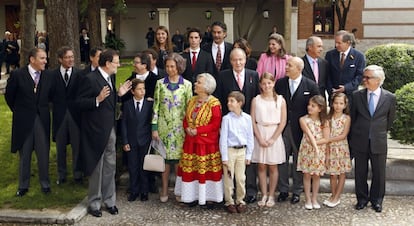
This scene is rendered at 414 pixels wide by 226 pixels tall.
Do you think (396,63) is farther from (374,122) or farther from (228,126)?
(228,126)

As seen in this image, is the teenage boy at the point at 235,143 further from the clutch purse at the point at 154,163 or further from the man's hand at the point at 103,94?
the man's hand at the point at 103,94

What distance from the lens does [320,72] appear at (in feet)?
23.5

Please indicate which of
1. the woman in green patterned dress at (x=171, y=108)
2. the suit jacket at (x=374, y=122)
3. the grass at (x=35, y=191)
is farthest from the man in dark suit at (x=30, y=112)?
the suit jacket at (x=374, y=122)

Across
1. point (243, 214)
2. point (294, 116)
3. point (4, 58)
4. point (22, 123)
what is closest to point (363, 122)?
point (294, 116)

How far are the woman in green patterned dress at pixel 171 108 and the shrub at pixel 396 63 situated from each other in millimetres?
3998

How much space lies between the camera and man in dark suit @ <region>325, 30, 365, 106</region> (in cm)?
721

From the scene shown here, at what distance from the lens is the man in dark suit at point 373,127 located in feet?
20.7

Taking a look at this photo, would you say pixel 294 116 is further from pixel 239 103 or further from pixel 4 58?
pixel 4 58

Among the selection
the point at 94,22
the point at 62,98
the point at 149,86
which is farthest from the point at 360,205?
the point at 94,22

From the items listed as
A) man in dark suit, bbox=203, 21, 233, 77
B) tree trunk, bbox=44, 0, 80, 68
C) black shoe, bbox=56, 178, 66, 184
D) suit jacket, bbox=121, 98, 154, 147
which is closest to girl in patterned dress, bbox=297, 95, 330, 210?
man in dark suit, bbox=203, 21, 233, 77

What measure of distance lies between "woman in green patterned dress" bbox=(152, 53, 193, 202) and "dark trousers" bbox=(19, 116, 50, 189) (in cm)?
148

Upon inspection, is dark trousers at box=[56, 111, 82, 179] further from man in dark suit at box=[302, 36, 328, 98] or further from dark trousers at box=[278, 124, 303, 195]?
man in dark suit at box=[302, 36, 328, 98]

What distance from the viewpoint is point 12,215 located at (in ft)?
20.6

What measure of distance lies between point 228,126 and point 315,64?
1.65 metres
